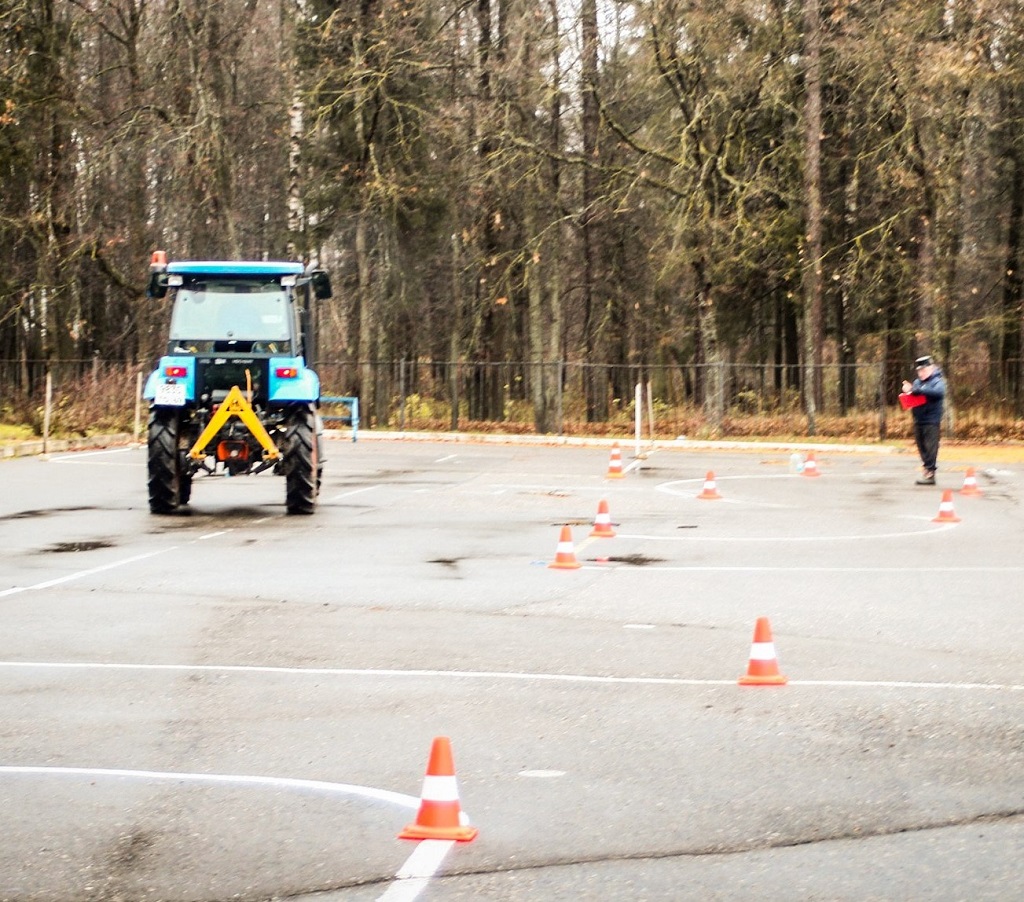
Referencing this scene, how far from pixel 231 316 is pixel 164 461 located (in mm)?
2022

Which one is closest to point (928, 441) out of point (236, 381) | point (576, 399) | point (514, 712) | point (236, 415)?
point (236, 381)

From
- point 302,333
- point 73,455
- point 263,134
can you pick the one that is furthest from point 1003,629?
point 263,134

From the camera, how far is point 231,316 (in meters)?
21.8

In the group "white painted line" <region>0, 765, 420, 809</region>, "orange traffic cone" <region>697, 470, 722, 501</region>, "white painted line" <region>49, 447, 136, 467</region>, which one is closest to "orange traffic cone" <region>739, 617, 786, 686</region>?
"white painted line" <region>0, 765, 420, 809</region>

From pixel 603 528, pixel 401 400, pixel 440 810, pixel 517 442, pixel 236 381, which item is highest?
pixel 236 381

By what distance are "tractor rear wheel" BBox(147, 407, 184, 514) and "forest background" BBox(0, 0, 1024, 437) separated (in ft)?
57.9

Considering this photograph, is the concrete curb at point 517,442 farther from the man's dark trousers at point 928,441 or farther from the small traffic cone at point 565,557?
the small traffic cone at point 565,557

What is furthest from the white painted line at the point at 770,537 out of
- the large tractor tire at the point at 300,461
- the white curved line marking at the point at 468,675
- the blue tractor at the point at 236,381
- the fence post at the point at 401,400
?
the fence post at the point at 401,400

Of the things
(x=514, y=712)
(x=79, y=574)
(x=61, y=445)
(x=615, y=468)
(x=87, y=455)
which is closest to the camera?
(x=514, y=712)

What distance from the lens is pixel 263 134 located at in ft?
173

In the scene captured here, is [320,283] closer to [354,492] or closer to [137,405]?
[354,492]

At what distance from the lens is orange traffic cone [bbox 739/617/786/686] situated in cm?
966

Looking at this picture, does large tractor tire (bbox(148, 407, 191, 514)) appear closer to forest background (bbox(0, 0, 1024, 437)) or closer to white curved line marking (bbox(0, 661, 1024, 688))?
white curved line marking (bbox(0, 661, 1024, 688))

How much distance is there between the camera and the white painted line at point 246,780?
7059 mm
